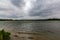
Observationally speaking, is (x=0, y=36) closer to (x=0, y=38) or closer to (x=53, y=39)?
(x=0, y=38)

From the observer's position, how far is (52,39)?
26562 mm

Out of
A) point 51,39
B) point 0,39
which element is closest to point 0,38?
point 0,39

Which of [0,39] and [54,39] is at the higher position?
[0,39]

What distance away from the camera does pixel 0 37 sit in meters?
15.4

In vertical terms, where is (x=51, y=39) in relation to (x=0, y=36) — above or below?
below

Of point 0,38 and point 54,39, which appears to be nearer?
point 0,38

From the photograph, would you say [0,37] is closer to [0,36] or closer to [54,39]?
[0,36]

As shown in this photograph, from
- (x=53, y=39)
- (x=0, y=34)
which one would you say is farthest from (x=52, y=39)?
(x=0, y=34)

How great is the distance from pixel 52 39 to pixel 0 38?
1330 cm

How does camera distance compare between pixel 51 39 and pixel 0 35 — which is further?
pixel 51 39

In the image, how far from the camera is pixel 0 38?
15.2 metres

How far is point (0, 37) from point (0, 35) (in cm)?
38

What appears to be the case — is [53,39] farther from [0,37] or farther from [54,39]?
[0,37]

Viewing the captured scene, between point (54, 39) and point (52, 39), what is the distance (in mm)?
348
